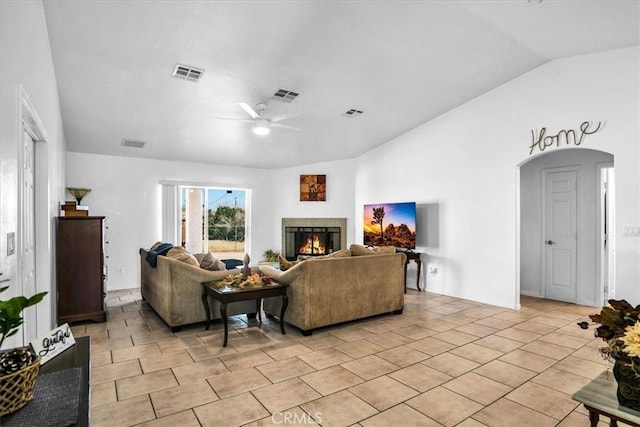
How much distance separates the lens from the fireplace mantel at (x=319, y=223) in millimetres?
8141

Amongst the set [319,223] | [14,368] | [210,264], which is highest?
[319,223]

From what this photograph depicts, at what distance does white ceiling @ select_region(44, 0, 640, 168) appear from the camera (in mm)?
3447

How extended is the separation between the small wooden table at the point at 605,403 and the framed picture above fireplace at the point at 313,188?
6.75 m

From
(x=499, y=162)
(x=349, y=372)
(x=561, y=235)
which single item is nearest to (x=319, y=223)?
(x=499, y=162)

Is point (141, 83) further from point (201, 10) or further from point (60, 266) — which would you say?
point (60, 266)

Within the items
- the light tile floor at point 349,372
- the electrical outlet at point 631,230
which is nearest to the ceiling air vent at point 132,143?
the light tile floor at point 349,372

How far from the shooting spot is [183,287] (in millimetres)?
4184

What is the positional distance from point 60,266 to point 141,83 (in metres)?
2.47

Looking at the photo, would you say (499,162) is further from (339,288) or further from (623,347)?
(623,347)

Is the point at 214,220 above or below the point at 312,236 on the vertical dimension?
above

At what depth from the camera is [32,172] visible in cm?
319

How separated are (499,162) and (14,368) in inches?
230

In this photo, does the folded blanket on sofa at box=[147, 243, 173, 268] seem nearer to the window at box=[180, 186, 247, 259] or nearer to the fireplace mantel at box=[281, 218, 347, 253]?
the window at box=[180, 186, 247, 259]

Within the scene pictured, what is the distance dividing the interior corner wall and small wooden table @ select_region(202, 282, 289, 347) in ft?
10.8
